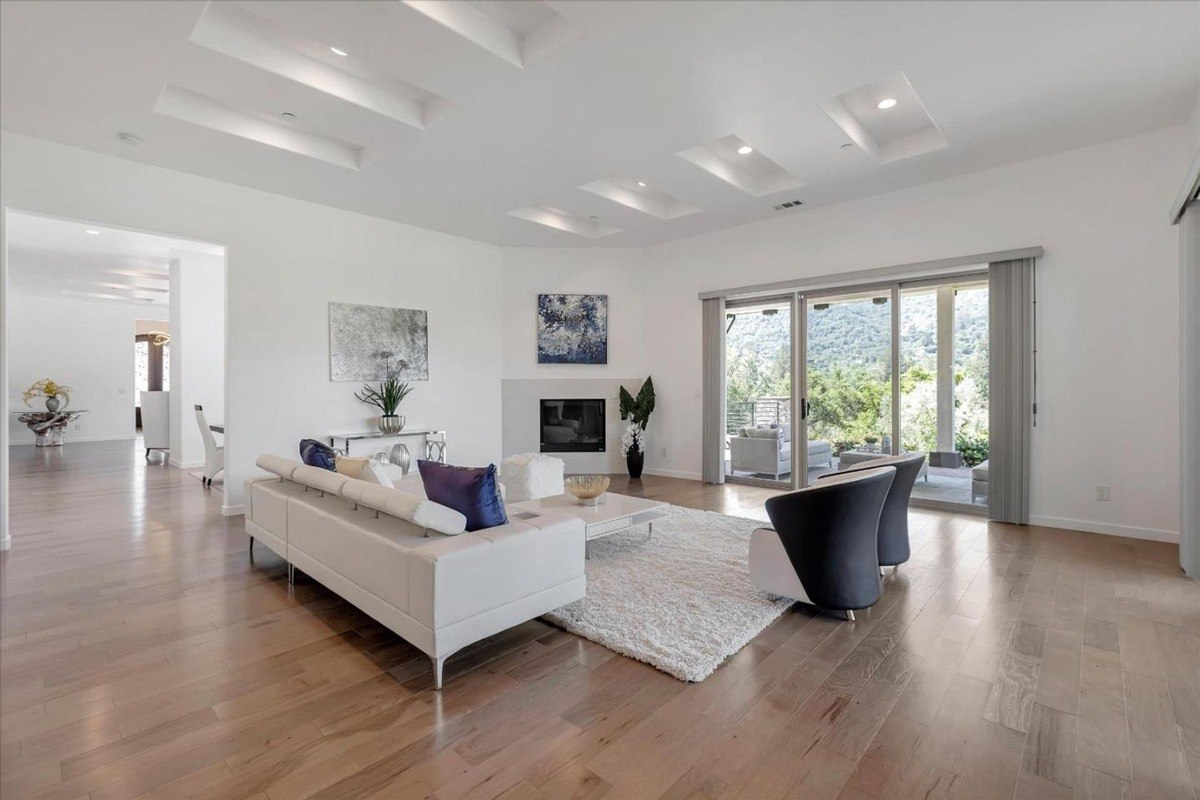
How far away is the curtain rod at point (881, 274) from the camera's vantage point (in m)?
5.09

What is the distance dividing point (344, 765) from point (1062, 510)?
591 cm

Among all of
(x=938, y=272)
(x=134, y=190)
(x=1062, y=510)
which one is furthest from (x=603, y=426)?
(x=134, y=190)

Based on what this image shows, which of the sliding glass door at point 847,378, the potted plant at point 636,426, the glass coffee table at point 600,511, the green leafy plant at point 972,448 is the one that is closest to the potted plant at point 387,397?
the glass coffee table at point 600,511

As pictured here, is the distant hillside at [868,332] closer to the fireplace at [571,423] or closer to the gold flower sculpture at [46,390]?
the fireplace at [571,423]

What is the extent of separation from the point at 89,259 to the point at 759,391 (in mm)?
10036

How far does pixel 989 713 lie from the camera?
2.18 m

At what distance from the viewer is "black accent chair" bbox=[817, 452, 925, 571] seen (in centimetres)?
356

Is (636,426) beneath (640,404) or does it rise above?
beneath

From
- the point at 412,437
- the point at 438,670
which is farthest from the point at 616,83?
the point at 412,437

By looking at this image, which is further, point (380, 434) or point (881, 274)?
point (380, 434)

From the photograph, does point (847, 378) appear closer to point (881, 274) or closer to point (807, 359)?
point (807, 359)

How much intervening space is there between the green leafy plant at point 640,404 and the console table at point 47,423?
37.3ft

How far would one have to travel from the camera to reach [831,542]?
2.94 meters

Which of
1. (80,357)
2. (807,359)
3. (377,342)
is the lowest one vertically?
(807,359)
